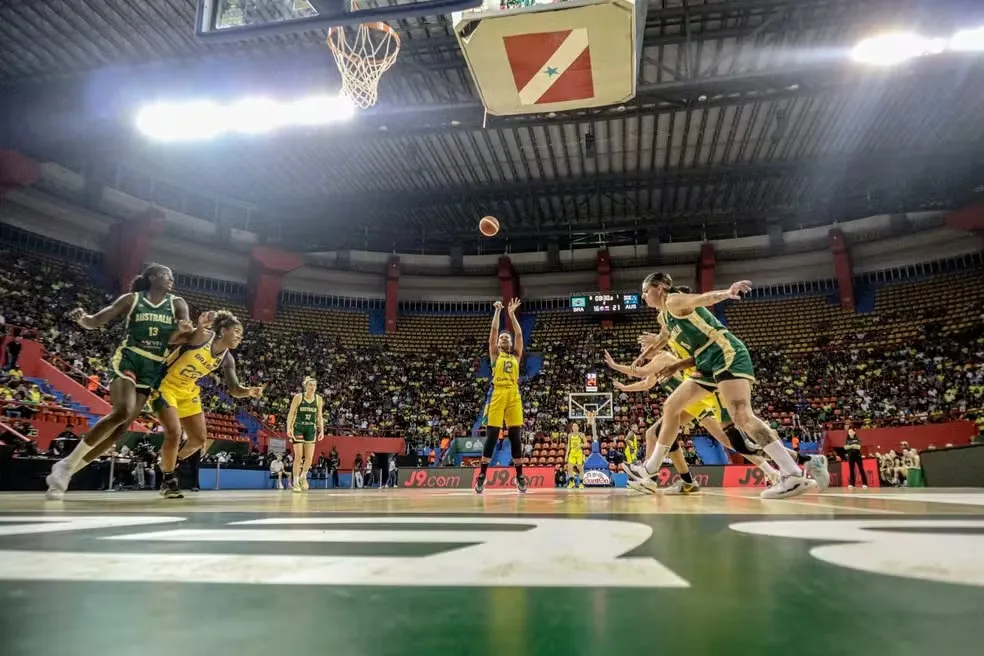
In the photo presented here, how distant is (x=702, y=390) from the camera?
4.93 meters

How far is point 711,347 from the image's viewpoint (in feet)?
15.1

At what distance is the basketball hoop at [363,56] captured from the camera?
33.0ft

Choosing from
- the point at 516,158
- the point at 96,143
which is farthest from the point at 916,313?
the point at 96,143

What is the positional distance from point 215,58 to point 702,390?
1328cm

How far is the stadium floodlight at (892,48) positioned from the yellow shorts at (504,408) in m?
10.9

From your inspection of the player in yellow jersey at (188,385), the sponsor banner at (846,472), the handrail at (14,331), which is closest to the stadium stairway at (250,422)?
the handrail at (14,331)

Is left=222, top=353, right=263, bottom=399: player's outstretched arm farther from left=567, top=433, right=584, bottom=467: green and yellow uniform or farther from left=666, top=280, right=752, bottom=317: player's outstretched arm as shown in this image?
left=567, top=433, right=584, bottom=467: green and yellow uniform

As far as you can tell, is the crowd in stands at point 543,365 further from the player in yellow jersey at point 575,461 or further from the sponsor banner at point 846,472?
the sponsor banner at point 846,472

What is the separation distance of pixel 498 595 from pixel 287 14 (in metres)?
6.78

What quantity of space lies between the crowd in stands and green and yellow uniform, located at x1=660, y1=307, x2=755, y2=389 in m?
11.5

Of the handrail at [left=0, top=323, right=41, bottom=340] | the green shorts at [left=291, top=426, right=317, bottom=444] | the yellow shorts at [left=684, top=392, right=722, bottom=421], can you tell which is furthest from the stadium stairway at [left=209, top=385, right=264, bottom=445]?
the yellow shorts at [left=684, top=392, right=722, bottom=421]

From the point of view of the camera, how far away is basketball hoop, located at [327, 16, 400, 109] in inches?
396

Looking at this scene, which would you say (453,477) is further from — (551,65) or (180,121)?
(551,65)

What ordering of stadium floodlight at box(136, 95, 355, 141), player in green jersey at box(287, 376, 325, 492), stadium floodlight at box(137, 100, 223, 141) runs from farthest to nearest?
1. stadium floodlight at box(137, 100, 223, 141)
2. stadium floodlight at box(136, 95, 355, 141)
3. player in green jersey at box(287, 376, 325, 492)
